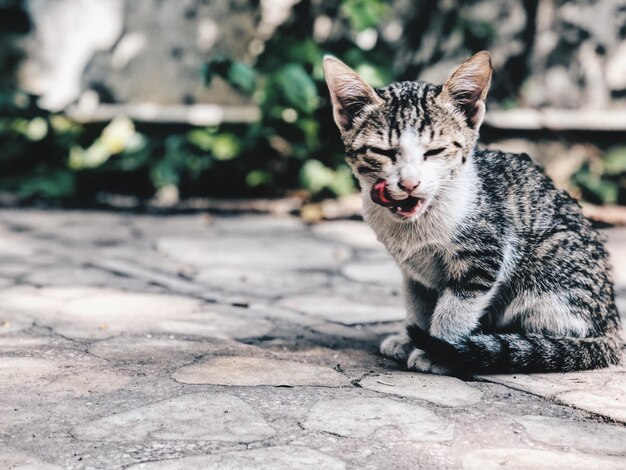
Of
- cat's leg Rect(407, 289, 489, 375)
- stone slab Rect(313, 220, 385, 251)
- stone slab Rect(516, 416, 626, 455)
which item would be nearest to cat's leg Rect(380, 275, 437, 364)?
cat's leg Rect(407, 289, 489, 375)

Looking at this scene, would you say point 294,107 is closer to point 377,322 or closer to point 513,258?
point 377,322

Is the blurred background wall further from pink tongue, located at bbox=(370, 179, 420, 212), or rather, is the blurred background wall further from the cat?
pink tongue, located at bbox=(370, 179, 420, 212)

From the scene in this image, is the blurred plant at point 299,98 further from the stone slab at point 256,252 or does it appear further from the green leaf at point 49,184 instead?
the green leaf at point 49,184

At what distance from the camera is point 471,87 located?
302 cm

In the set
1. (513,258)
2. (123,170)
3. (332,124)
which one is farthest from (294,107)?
(513,258)

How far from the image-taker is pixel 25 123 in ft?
23.3

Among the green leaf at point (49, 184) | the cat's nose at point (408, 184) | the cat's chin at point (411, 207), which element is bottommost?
the green leaf at point (49, 184)

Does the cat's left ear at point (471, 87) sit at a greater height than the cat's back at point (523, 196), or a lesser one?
greater

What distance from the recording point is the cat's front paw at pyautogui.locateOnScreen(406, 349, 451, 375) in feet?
9.79

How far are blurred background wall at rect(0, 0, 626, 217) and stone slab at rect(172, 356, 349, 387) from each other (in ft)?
11.3

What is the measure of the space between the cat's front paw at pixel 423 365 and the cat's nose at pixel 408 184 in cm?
63

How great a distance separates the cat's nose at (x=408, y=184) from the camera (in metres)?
2.80

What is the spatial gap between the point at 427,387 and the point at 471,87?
1.06 m

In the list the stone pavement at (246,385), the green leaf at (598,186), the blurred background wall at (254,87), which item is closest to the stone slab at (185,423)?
the stone pavement at (246,385)
